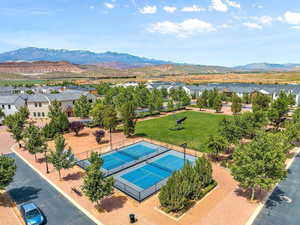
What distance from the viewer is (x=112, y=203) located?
1950cm

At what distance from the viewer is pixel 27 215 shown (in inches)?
658

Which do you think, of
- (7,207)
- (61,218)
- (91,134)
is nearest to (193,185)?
(61,218)

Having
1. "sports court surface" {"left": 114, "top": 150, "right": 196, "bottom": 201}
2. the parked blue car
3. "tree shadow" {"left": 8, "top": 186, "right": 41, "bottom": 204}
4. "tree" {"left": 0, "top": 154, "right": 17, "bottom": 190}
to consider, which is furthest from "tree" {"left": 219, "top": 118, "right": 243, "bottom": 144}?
"tree" {"left": 0, "top": 154, "right": 17, "bottom": 190}

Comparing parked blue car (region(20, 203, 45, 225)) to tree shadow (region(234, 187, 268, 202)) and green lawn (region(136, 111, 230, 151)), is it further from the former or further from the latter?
green lawn (region(136, 111, 230, 151))

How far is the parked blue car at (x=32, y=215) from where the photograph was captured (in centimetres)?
1633

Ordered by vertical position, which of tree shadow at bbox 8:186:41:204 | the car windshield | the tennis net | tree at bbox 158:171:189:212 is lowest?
tree shadow at bbox 8:186:41:204

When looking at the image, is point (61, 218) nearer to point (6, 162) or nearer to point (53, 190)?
point (53, 190)

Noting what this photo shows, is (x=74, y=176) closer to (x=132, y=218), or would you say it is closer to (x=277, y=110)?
(x=132, y=218)

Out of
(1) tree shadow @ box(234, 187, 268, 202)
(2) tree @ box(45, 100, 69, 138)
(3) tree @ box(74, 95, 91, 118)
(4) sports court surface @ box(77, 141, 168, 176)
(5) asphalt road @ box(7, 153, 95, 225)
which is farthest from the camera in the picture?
(3) tree @ box(74, 95, 91, 118)

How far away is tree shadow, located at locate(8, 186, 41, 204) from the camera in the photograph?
20300 mm

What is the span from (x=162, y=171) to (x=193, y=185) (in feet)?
27.3

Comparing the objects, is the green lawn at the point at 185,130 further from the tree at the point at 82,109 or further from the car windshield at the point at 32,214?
the car windshield at the point at 32,214

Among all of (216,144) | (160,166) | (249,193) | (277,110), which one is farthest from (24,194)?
(277,110)

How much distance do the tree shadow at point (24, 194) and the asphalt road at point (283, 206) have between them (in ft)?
70.8
